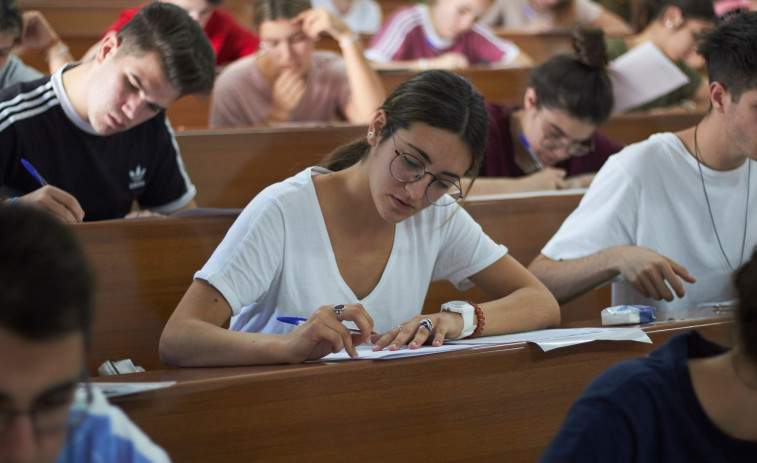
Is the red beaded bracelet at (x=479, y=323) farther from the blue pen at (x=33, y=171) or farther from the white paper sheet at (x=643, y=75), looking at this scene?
the white paper sheet at (x=643, y=75)

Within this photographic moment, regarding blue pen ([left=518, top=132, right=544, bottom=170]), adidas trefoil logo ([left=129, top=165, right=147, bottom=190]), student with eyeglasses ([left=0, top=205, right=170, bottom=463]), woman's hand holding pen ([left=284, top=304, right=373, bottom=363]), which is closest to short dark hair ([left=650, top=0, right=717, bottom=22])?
blue pen ([left=518, top=132, right=544, bottom=170])

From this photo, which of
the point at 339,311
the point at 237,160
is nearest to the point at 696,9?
the point at 237,160

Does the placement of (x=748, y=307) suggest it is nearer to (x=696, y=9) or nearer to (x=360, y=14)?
(x=696, y=9)

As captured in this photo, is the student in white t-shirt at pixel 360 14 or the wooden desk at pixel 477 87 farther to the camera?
the student in white t-shirt at pixel 360 14

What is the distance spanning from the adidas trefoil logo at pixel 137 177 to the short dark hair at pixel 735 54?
53.9 inches

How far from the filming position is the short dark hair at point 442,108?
5.20ft

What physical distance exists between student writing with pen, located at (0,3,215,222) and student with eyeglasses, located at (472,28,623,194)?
1.01 m

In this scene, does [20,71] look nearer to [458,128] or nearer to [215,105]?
[215,105]

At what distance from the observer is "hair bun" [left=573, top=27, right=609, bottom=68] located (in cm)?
261

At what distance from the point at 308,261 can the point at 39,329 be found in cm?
86

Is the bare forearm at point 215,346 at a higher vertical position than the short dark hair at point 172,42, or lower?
lower

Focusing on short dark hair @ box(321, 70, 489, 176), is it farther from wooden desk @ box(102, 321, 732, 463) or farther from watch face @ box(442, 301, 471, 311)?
wooden desk @ box(102, 321, 732, 463)

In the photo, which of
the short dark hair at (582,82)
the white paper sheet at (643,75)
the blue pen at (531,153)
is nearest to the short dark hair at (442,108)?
the short dark hair at (582,82)

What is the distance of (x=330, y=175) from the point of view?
1.70 meters
